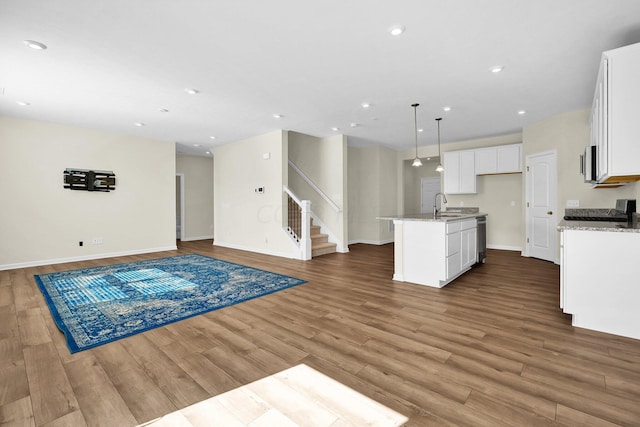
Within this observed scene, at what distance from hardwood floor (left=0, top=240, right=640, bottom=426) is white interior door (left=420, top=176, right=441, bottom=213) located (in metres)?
6.39

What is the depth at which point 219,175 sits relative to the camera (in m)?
8.07

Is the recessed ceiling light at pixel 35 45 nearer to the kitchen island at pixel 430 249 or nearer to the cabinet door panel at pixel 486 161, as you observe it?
the kitchen island at pixel 430 249

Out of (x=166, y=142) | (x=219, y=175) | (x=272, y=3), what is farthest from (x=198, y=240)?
(x=272, y=3)

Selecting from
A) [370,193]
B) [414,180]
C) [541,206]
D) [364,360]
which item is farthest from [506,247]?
[364,360]

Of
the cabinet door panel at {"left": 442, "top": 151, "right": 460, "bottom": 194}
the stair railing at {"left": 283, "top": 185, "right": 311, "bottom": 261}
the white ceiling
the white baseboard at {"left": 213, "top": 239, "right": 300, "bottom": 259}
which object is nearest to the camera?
the white ceiling

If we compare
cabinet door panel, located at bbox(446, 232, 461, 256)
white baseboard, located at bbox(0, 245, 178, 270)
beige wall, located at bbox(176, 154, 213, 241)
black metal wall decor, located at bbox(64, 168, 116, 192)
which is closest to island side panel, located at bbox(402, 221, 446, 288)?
cabinet door panel, located at bbox(446, 232, 461, 256)

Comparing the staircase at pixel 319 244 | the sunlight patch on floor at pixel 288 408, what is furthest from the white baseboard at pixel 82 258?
the sunlight patch on floor at pixel 288 408

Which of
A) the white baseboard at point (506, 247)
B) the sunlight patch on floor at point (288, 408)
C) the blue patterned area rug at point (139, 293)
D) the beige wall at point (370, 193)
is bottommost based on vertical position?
the sunlight patch on floor at point (288, 408)

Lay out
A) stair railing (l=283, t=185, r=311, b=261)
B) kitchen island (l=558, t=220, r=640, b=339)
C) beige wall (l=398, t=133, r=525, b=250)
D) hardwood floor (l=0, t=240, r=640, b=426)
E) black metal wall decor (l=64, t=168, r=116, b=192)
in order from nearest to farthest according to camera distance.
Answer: hardwood floor (l=0, t=240, r=640, b=426) → kitchen island (l=558, t=220, r=640, b=339) → black metal wall decor (l=64, t=168, r=116, b=192) → stair railing (l=283, t=185, r=311, b=261) → beige wall (l=398, t=133, r=525, b=250)

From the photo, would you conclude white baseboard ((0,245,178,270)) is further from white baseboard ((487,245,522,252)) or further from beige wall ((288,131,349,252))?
white baseboard ((487,245,522,252))

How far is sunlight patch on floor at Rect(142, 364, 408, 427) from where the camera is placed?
1561 mm

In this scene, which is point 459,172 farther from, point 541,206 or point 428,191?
point 428,191

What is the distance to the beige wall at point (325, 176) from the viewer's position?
7051mm

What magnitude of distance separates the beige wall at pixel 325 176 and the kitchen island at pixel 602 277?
4609 mm
